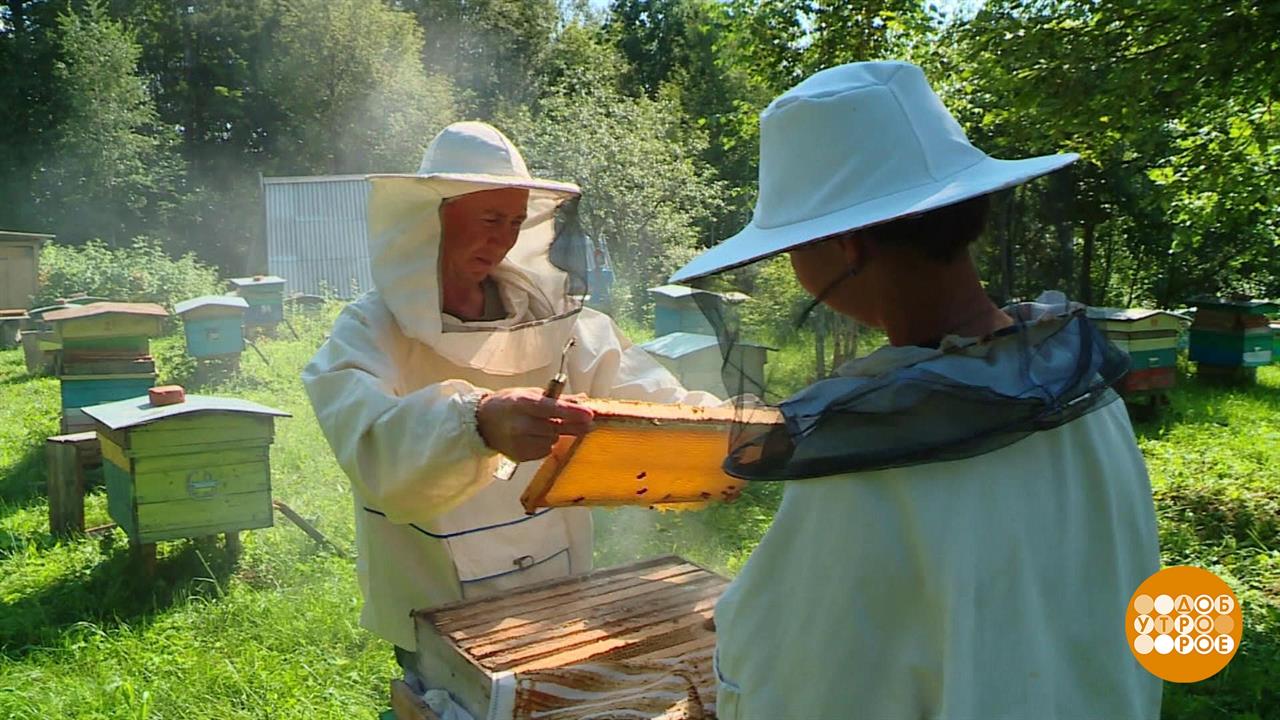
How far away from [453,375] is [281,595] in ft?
9.30

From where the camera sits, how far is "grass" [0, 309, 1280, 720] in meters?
3.43

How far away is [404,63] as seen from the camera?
32625 millimetres

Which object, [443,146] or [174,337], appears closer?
[443,146]

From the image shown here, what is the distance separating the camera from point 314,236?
67.2ft

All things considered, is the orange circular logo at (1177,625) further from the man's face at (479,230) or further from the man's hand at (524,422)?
the man's face at (479,230)

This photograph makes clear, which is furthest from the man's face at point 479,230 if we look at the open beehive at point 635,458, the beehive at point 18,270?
the beehive at point 18,270

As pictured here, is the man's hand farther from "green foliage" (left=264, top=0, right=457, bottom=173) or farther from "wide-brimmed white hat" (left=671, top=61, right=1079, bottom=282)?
"green foliage" (left=264, top=0, right=457, bottom=173)

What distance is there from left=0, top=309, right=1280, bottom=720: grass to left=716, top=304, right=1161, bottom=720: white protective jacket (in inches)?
108

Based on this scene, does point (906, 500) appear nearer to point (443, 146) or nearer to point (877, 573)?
point (877, 573)

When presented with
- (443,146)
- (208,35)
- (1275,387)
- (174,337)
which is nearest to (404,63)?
(208,35)

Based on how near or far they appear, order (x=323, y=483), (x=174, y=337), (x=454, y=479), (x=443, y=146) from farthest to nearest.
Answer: (x=174, y=337), (x=323, y=483), (x=443, y=146), (x=454, y=479)

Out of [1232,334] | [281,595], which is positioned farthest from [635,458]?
[1232,334]

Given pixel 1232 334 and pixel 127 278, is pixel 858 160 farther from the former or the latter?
pixel 127 278

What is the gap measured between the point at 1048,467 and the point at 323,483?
5724mm
